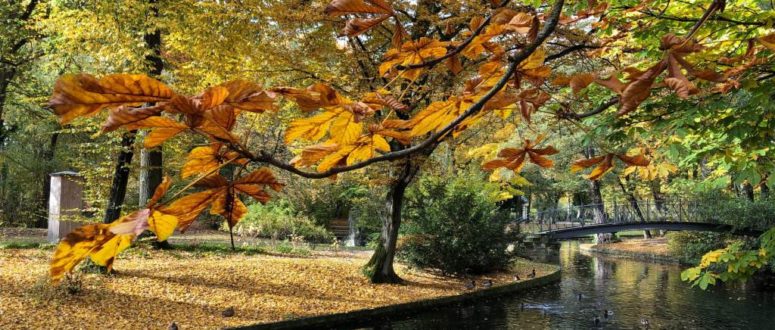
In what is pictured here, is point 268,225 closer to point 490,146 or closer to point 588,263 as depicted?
point 490,146

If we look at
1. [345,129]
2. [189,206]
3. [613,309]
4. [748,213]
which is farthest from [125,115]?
[748,213]

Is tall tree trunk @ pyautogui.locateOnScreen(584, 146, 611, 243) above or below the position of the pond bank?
above

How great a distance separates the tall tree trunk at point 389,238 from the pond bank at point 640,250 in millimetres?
15710

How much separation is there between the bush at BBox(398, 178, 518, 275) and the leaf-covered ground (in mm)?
604

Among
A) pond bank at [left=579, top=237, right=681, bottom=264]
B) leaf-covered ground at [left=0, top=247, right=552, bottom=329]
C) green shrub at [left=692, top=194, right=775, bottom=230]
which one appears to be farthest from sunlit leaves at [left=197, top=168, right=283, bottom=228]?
pond bank at [left=579, top=237, right=681, bottom=264]

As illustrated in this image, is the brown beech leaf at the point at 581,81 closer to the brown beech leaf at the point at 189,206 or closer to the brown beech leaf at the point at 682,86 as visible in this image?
the brown beech leaf at the point at 682,86

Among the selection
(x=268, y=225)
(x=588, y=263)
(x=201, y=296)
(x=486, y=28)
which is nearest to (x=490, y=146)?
(x=588, y=263)

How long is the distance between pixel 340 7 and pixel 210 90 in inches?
8.7

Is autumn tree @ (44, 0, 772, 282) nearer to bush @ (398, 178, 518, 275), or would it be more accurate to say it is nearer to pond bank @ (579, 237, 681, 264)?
bush @ (398, 178, 518, 275)

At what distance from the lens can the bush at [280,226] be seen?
21.9 m

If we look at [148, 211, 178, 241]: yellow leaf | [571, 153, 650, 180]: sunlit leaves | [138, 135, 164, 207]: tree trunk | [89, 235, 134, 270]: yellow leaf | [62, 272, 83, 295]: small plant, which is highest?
[138, 135, 164, 207]: tree trunk

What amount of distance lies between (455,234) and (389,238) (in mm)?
2420

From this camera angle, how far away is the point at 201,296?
9469 millimetres

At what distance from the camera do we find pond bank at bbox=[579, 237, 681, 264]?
921 inches
